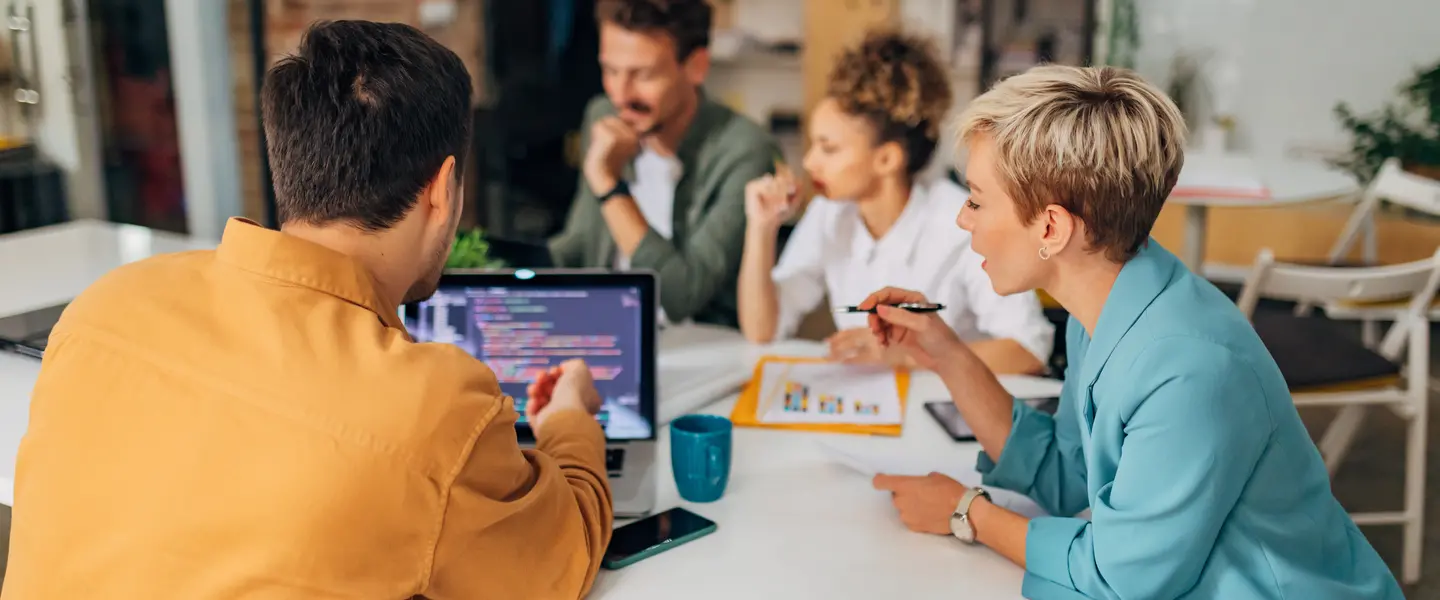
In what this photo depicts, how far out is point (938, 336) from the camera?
1526 millimetres

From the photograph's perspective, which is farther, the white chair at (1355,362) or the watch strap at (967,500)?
the white chair at (1355,362)

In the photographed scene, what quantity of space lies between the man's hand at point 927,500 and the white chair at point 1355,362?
1.44m

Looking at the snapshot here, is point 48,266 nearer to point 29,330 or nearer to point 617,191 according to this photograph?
point 29,330

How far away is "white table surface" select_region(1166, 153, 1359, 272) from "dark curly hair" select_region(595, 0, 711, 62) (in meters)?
1.38

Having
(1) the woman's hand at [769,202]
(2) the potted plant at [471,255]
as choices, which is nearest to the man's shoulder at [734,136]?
(1) the woman's hand at [769,202]

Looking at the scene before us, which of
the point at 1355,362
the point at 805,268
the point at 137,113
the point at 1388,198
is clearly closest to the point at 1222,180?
the point at 1388,198

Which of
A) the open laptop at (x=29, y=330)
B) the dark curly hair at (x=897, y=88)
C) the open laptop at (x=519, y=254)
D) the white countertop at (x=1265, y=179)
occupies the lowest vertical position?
the open laptop at (x=29, y=330)

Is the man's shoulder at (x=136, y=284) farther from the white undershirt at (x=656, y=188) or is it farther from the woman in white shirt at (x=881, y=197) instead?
the white undershirt at (x=656, y=188)

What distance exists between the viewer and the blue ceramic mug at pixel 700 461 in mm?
1383

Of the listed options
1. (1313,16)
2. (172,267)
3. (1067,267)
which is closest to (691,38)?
(1067,267)

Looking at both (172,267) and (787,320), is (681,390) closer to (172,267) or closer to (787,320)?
(787,320)

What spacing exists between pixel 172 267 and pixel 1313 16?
4840 millimetres

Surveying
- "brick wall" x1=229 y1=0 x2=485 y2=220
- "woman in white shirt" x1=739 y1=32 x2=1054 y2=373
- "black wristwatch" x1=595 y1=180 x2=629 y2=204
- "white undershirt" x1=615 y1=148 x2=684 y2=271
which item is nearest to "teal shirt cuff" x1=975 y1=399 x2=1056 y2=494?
"woman in white shirt" x1=739 y1=32 x2=1054 y2=373

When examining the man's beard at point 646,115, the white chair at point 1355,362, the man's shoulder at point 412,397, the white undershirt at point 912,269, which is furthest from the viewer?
the man's beard at point 646,115
